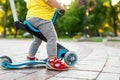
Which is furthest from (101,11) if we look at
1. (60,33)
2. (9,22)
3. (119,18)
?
(9,22)

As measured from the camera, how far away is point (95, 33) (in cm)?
5462

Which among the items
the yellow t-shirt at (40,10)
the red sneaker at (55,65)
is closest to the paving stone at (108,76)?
the red sneaker at (55,65)

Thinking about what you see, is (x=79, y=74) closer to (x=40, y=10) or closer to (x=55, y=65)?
(x=55, y=65)

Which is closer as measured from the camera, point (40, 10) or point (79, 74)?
point (79, 74)

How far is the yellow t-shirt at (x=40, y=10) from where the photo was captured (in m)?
5.20

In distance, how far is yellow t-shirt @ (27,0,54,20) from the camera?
5203mm

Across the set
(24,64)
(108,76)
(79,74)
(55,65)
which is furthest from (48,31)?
(108,76)

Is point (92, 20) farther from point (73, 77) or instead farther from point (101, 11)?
point (73, 77)

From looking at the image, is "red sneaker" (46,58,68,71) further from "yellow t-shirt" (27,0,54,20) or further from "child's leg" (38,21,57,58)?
"yellow t-shirt" (27,0,54,20)

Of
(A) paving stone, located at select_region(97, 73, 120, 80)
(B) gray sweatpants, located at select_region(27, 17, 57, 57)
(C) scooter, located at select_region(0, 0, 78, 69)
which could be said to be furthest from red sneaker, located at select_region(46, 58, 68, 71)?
(A) paving stone, located at select_region(97, 73, 120, 80)

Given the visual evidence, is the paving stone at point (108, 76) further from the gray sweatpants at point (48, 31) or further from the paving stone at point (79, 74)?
the gray sweatpants at point (48, 31)

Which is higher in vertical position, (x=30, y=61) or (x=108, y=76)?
(x=30, y=61)

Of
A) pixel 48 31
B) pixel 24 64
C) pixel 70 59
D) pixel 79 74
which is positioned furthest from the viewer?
pixel 70 59

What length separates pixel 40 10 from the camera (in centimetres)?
523
